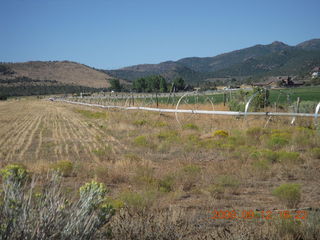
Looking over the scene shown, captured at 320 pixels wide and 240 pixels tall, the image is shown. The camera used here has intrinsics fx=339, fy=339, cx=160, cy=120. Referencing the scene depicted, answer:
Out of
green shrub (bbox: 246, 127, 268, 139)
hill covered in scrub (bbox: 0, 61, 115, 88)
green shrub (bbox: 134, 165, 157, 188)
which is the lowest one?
green shrub (bbox: 246, 127, 268, 139)

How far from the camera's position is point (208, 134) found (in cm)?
1512

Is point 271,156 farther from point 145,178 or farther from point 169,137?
point 169,137

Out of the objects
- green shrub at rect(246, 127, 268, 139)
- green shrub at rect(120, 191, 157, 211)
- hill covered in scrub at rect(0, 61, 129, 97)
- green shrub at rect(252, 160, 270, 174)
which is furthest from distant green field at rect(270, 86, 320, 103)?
hill covered in scrub at rect(0, 61, 129, 97)

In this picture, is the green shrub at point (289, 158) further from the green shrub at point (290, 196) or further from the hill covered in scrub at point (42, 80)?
the hill covered in scrub at point (42, 80)

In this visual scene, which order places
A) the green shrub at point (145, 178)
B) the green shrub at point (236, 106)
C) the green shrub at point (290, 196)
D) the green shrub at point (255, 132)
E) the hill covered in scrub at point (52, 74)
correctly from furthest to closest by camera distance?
the hill covered in scrub at point (52, 74)
the green shrub at point (236, 106)
the green shrub at point (255, 132)
the green shrub at point (145, 178)
the green shrub at point (290, 196)

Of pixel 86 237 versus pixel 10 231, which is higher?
pixel 10 231

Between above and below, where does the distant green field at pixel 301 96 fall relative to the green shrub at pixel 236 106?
below

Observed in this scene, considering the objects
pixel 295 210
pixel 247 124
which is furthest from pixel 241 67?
pixel 295 210

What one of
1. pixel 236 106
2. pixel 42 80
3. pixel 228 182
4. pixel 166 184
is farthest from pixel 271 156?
pixel 42 80

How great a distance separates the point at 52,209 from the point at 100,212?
0.55 metres

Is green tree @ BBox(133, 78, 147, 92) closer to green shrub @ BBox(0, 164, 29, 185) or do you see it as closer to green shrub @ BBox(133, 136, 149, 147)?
green shrub @ BBox(133, 136, 149, 147)

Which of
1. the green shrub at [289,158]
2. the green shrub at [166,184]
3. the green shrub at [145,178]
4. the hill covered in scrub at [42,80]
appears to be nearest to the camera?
the green shrub at [166,184]

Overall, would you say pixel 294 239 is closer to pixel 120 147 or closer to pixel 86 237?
pixel 86 237
